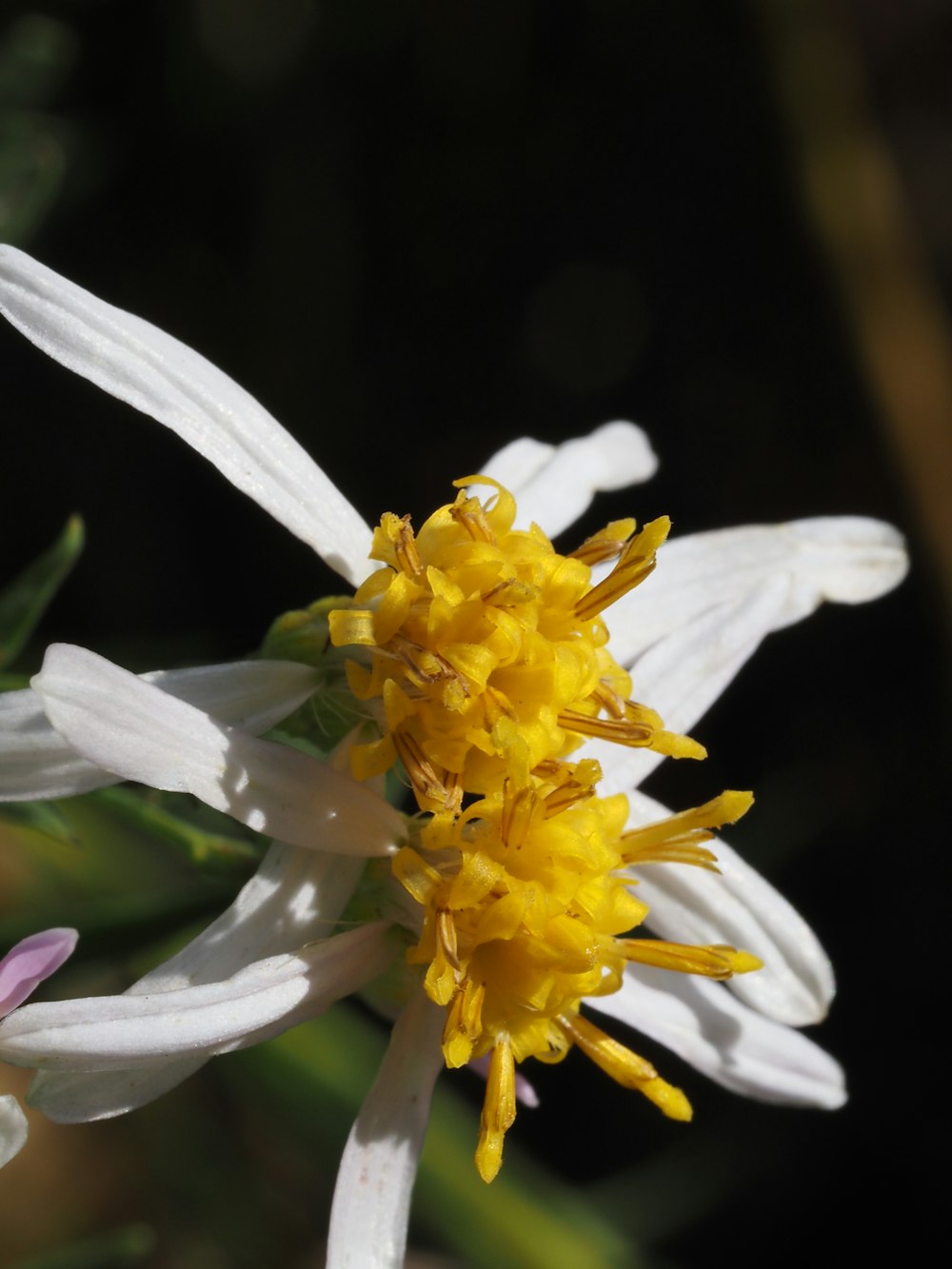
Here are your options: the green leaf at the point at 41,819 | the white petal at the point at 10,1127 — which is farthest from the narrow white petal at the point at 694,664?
the white petal at the point at 10,1127

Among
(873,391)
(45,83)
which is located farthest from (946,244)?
(45,83)

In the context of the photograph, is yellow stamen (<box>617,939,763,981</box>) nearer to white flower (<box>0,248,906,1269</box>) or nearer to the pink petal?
white flower (<box>0,248,906,1269</box>)

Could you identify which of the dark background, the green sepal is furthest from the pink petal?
Result: the dark background

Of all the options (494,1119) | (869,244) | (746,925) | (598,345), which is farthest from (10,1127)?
(869,244)

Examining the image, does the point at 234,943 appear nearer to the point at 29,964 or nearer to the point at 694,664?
the point at 29,964

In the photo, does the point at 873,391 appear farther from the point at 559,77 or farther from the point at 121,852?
the point at 121,852
